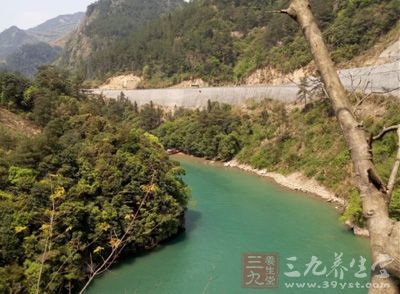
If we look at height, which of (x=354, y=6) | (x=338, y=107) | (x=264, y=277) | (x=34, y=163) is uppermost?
(x=354, y=6)

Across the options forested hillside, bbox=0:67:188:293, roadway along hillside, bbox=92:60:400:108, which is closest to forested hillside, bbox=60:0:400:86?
roadway along hillside, bbox=92:60:400:108

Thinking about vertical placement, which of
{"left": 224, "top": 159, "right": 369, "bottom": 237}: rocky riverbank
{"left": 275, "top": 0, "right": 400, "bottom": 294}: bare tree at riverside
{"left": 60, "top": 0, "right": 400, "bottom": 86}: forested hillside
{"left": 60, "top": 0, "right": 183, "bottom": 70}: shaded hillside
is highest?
{"left": 60, "top": 0, "right": 183, "bottom": 70}: shaded hillside

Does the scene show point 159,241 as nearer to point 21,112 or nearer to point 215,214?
point 215,214

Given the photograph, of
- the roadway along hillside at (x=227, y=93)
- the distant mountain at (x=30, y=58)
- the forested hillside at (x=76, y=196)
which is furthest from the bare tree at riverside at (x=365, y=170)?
the distant mountain at (x=30, y=58)

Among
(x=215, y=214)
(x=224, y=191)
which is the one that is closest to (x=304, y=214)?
(x=215, y=214)

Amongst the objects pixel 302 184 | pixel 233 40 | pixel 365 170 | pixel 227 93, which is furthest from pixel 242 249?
pixel 233 40

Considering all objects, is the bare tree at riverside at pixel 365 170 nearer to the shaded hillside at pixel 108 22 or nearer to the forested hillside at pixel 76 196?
the forested hillside at pixel 76 196

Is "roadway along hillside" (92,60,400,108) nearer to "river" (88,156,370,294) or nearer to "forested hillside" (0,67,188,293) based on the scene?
"river" (88,156,370,294)
